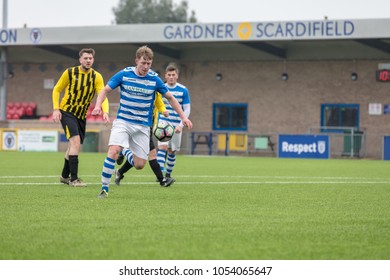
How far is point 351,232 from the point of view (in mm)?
8648

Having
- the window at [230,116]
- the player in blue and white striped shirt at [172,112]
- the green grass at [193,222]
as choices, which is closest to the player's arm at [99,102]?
the green grass at [193,222]

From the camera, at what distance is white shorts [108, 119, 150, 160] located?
12.7 meters

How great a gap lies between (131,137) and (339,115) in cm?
2952

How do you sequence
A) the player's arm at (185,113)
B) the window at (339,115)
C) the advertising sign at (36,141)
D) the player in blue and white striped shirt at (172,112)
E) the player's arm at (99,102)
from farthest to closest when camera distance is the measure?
the window at (339,115) < the advertising sign at (36,141) < the player in blue and white striped shirt at (172,112) < the player's arm at (185,113) < the player's arm at (99,102)

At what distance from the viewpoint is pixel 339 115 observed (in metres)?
41.6

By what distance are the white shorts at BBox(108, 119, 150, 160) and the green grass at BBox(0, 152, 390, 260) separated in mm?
679

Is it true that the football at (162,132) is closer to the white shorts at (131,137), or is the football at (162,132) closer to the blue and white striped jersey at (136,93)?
the white shorts at (131,137)

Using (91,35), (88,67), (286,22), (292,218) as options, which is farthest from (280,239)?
(91,35)

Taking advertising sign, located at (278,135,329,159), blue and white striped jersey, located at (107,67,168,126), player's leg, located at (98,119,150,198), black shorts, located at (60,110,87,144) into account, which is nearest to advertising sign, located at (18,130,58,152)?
advertising sign, located at (278,135,329,159)

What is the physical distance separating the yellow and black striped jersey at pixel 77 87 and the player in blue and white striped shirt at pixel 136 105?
84.8 inches

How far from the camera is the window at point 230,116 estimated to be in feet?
144

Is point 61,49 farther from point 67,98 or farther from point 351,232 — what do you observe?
point 351,232

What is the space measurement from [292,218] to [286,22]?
29.6m

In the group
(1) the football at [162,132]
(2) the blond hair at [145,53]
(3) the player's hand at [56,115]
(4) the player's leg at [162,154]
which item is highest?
(2) the blond hair at [145,53]
